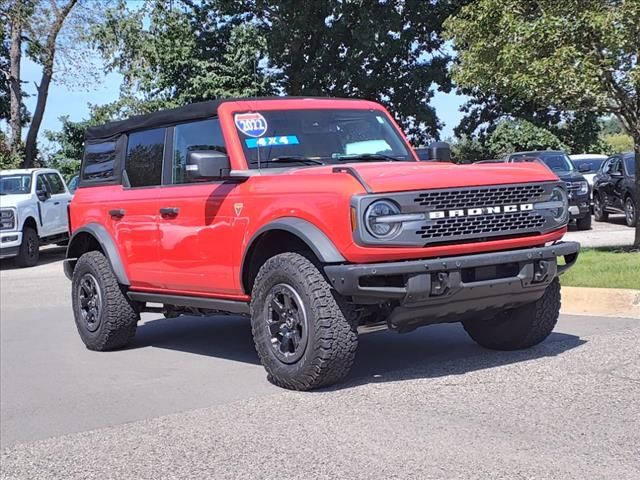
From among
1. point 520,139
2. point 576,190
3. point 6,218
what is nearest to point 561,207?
point 576,190

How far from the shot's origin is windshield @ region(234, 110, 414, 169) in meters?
6.64

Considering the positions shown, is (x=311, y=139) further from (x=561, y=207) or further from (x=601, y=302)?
(x=601, y=302)

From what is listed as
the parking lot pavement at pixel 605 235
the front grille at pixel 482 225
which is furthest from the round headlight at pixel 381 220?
the parking lot pavement at pixel 605 235

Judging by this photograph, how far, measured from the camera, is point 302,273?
5.74 m

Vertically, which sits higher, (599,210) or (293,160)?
(293,160)

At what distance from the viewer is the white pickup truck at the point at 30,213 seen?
1839cm

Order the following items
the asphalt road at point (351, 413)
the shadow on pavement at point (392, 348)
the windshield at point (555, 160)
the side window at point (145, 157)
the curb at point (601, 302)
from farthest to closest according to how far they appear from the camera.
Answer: the windshield at point (555, 160)
the curb at point (601, 302)
the side window at point (145, 157)
the shadow on pavement at point (392, 348)
the asphalt road at point (351, 413)

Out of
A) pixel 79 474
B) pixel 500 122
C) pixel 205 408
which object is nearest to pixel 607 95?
pixel 205 408

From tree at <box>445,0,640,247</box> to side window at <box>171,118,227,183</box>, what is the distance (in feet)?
17.8

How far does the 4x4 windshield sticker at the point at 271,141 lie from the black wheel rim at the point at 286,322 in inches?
50.2

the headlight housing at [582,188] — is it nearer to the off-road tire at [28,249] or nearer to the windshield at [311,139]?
the off-road tire at [28,249]

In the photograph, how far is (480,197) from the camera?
19.0ft

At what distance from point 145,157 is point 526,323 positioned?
11.8 ft

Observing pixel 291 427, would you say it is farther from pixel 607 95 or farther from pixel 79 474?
pixel 607 95
